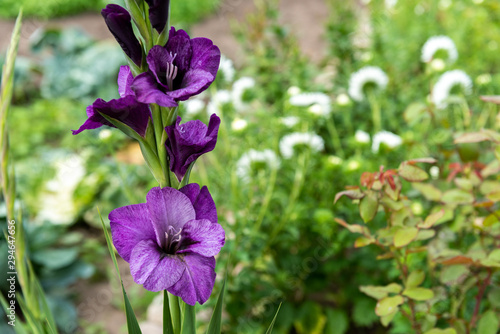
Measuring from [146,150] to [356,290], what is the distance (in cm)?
131

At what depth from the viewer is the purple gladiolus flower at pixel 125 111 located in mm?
531

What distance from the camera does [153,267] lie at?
548mm

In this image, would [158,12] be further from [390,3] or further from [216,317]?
[390,3]

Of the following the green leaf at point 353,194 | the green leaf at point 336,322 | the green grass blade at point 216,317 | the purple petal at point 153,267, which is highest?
the purple petal at point 153,267

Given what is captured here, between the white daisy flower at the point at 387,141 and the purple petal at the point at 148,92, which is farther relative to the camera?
the white daisy flower at the point at 387,141

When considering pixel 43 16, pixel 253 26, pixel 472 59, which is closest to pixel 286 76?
pixel 253 26

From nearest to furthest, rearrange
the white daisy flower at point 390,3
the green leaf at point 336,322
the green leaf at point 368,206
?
the green leaf at point 368,206 → the green leaf at point 336,322 → the white daisy flower at point 390,3

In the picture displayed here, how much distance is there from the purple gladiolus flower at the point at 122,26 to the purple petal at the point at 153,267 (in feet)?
0.77

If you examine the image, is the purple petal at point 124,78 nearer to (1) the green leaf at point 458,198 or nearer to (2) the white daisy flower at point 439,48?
(1) the green leaf at point 458,198

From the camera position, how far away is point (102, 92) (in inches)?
151

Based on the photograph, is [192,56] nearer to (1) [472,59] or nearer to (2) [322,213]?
(2) [322,213]

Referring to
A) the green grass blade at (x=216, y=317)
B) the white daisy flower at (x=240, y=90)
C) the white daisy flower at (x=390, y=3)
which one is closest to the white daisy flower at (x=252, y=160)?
the white daisy flower at (x=240, y=90)

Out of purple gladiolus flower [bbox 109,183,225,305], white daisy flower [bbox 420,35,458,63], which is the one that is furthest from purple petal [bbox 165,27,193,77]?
white daisy flower [bbox 420,35,458,63]

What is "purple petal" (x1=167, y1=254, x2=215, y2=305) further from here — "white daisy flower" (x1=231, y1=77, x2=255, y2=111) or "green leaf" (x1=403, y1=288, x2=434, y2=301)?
"white daisy flower" (x1=231, y1=77, x2=255, y2=111)
